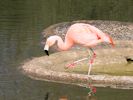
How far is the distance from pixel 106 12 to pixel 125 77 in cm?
1694

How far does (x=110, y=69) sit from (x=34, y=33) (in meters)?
6.70

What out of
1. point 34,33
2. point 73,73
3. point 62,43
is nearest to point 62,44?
point 62,43

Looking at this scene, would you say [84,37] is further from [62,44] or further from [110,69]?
[110,69]

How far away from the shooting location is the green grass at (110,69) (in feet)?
38.4

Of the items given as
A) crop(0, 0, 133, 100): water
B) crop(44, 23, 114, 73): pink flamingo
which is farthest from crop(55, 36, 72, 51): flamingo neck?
crop(0, 0, 133, 100): water

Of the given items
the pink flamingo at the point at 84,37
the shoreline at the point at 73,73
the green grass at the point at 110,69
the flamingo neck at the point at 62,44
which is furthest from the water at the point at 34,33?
the green grass at the point at 110,69

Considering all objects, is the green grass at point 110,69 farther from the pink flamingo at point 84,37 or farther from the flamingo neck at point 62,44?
the flamingo neck at point 62,44

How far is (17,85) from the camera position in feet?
33.7

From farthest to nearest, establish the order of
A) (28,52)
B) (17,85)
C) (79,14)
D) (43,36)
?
(79,14) → (43,36) → (28,52) → (17,85)

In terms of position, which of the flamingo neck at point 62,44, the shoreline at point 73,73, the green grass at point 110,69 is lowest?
the green grass at point 110,69

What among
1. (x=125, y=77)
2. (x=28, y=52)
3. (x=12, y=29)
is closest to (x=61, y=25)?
(x=12, y=29)

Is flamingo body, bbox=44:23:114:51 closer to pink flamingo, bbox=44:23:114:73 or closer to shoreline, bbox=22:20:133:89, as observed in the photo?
pink flamingo, bbox=44:23:114:73

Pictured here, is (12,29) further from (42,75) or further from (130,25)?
(42,75)

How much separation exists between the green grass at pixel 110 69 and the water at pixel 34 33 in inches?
58.1
